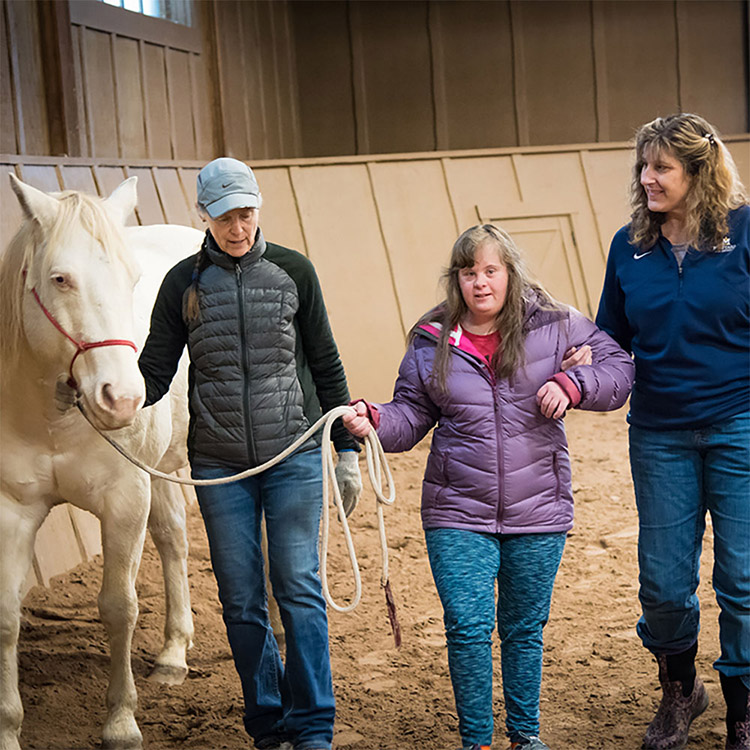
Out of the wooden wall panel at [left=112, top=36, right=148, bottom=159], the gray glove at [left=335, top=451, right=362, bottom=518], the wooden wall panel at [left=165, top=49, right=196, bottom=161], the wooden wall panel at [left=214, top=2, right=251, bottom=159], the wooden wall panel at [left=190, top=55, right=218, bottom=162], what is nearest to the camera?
the gray glove at [left=335, top=451, right=362, bottom=518]

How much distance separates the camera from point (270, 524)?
2.61m

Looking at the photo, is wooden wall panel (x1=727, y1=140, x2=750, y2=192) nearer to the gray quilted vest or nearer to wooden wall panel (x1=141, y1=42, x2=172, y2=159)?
wooden wall panel (x1=141, y1=42, x2=172, y2=159)

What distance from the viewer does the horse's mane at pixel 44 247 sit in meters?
2.59

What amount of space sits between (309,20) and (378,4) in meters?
0.64

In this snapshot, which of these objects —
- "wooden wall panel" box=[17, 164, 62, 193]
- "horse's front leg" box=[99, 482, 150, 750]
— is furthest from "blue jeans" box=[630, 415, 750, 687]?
"wooden wall panel" box=[17, 164, 62, 193]

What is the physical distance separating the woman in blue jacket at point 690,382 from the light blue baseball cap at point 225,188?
3.33 ft

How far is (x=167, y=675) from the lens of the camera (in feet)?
11.5

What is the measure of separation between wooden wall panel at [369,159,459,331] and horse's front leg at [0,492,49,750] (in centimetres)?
477

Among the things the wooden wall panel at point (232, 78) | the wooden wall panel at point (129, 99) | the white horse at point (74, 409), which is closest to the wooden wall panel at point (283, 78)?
the wooden wall panel at point (232, 78)

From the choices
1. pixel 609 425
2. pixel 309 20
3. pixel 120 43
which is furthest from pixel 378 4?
pixel 609 425

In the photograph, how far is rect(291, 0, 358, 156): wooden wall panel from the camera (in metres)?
9.01

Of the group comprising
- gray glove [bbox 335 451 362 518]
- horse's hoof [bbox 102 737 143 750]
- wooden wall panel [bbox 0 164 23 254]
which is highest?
wooden wall panel [bbox 0 164 23 254]

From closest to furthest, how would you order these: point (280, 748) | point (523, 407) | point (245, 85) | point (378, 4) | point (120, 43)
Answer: point (523, 407) → point (280, 748) → point (120, 43) → point (245, 85) → point (378, 4)

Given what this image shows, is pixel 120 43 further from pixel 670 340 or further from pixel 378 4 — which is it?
pixel 670 340
